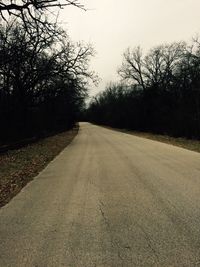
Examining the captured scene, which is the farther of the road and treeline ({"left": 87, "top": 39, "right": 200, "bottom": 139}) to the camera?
treeline ({"left": 87, "top": 39, "right": 200, "bottom": 139})

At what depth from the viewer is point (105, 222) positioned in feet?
22.6

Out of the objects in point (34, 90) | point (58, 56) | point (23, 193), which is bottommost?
point (23, 193)

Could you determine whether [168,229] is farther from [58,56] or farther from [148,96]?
[148,96]

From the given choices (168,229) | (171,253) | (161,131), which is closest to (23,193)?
(168,229)

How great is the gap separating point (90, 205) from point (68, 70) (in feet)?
101

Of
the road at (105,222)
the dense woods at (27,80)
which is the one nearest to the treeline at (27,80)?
the dense woods at (27,80)

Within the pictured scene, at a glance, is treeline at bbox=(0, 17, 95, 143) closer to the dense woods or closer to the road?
the dense woods

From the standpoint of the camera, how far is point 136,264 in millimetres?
4746

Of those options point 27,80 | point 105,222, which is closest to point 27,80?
point 27,80

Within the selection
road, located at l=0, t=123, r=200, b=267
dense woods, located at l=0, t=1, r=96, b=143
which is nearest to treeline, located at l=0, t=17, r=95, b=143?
dense woods, located at l=0, t=1, r=96, b=143

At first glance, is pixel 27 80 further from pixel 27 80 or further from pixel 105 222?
pixel 105 222

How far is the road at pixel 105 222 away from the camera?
16.6 ft

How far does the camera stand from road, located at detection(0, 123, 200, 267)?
200 inches

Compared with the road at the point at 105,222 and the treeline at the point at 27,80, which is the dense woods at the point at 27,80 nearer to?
the treeline at the point at 27,80
